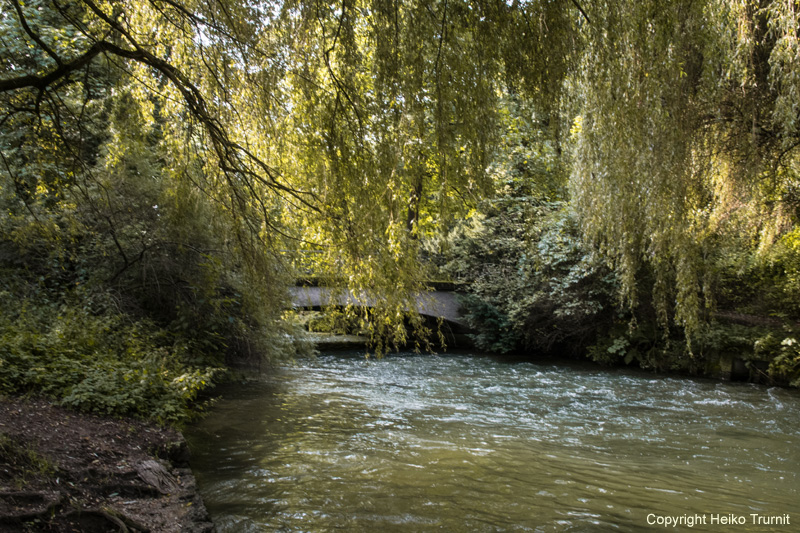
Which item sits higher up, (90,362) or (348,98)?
(348,98)

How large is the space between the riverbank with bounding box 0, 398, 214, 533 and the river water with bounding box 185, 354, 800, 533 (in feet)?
1.21

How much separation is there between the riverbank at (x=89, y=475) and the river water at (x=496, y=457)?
0.37m

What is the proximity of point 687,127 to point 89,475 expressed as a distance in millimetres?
5835

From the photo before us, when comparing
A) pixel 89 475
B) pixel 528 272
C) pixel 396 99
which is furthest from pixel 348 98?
pixel 528 272

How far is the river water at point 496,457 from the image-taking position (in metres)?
4.10

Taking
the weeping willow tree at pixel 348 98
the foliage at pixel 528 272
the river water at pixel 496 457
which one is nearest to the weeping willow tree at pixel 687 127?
the weeping willow tree at pixel 348 98

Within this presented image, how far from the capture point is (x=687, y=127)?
5.66 metres

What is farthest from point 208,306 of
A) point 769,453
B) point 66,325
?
point 769,453

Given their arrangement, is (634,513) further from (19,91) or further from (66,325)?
(19,91)

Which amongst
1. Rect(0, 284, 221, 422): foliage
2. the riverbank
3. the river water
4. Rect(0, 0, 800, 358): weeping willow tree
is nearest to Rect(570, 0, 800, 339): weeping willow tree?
Rect(0, 0, 800, 358): weeping willow tree

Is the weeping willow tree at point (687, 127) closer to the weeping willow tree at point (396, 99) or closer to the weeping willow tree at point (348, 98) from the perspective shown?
the weeping willow tree at point (396, 99)

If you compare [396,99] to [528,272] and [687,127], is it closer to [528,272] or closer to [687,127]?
[687,127]

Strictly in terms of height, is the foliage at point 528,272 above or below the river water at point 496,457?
above

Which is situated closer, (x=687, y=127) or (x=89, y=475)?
(x=89, y=475)
